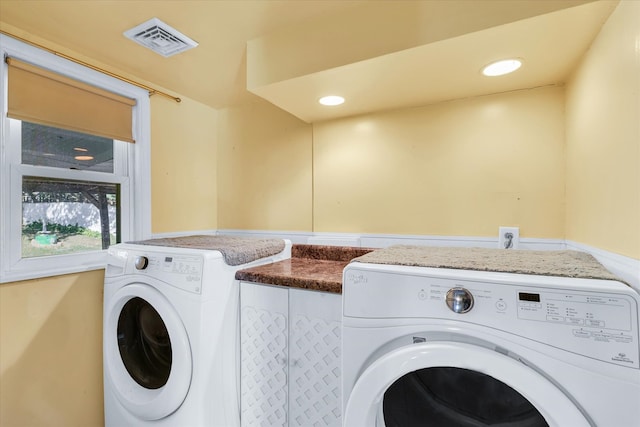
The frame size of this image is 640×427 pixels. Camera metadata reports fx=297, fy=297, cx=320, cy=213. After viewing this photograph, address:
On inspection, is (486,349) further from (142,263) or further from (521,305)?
(142,263)

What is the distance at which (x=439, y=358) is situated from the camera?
0.73m

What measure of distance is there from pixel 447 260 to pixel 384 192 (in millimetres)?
898

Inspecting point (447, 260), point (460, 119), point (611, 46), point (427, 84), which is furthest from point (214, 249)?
point (611, 46)

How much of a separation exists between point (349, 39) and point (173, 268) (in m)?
1.25

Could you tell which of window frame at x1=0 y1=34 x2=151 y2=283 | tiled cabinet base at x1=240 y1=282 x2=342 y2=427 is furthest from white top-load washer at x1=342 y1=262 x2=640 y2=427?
window frame at x1=0 y1=34 x2=151 y2=283

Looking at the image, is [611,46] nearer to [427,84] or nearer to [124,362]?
[427,84]

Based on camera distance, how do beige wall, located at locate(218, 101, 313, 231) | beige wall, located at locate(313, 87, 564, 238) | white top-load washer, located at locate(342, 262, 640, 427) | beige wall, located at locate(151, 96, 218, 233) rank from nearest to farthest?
1. white top-load washer, located at locate(342, 262, 640, 427)
2. beige wall, located at locate(313, 87, 564, 238)
3. beige wall, located at locate(151, 96, 218, 233)
4. beige wall, located at locate(218, 101, 313, 231)

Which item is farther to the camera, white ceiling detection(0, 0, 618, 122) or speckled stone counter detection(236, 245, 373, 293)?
speckled stone counter detection(236, 245, 373, 293)

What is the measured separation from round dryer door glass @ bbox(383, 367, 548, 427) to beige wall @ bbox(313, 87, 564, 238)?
3.11ft

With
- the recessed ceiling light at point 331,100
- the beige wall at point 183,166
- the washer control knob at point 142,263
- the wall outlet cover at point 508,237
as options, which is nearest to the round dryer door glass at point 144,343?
the washer control knob at point 142,263

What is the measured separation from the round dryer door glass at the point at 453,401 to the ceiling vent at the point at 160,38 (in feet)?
5.78

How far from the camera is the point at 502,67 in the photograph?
131cm

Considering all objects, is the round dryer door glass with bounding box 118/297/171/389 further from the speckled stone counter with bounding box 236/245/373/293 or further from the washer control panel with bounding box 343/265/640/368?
the washer control panel with bounding box 343/265/640/368

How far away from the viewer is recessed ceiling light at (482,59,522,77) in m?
1.27
